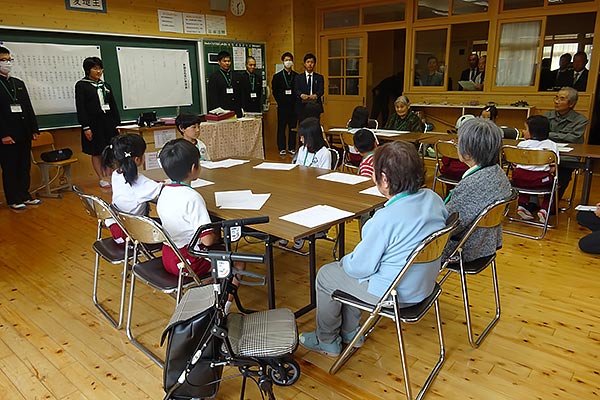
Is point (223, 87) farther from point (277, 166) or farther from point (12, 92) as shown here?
point (277, 166)

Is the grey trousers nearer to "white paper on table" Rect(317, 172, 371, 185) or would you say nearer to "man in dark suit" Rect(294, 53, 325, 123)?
"white paper on table" Rect(317, 172, 371, 185)

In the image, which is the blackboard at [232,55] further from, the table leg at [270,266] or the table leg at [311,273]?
the table leg at [270,266]

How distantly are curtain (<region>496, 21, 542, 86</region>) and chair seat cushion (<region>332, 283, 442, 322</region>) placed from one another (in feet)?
18.3

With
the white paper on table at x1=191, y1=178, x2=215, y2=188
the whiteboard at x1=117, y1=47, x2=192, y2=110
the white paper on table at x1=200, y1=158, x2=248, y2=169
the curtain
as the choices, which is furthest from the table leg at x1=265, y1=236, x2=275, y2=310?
the curtain

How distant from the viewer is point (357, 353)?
7.02 feet

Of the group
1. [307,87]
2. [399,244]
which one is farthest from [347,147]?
[399,244]

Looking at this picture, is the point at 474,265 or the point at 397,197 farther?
the point at 474,265

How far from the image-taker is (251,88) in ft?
23.4

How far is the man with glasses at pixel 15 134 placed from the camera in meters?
4.40

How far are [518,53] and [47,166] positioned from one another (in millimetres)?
6414

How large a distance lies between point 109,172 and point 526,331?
8.38 feet

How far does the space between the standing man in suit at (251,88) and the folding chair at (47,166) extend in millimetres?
2881

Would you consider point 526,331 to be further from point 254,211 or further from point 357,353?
point 254,211

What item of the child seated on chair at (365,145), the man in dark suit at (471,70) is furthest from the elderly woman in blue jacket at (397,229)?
the man in dark suit at (471,70)
